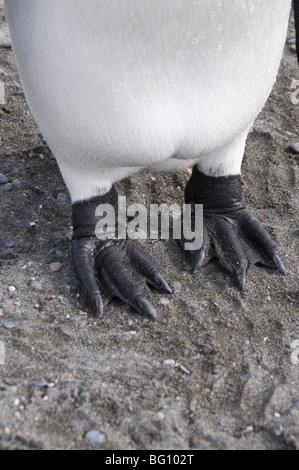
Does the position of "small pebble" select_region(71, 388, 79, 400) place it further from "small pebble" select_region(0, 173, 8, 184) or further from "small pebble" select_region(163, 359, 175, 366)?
"small pebble" select_region(0, 173, 8, 184)

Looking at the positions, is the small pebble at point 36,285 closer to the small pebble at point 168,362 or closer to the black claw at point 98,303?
the black claw at point 98,303

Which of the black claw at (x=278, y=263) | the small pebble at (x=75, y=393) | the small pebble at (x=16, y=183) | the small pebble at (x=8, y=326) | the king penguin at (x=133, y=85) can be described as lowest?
the black claw at (x=278, y=263)

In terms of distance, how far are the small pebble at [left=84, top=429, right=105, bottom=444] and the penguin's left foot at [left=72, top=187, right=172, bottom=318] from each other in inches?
15.4

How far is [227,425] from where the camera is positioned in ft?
4.19

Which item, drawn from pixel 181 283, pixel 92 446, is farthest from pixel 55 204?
pixel 92 446

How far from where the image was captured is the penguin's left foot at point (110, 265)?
1.58 m

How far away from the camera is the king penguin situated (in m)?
1.31

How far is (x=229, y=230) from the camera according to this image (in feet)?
5.88

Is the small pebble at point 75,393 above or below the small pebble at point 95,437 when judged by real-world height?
below

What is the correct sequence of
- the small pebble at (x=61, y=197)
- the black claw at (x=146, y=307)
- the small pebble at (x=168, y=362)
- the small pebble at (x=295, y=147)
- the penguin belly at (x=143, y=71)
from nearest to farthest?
the penguin belly at (x=143, y=71) < the small pebble at (x=168, y=362) < the black claw at (x=146, y=307) < the small pebble at (x=61, y=197) < the small pebble at (x=295, y=147)

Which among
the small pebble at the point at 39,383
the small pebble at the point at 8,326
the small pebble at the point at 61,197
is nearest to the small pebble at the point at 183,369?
the small pebble at the point at 39,383

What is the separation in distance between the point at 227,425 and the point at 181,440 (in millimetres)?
112

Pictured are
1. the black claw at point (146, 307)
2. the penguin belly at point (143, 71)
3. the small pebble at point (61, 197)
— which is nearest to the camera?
the penguin belly at point (143, 71)

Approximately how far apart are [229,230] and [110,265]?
38 centimetres
